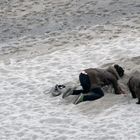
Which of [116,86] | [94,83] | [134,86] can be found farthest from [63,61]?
[134,86]

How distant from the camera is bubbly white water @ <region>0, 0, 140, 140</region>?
8766 millimetres

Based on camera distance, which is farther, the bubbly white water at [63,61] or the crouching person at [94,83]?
the crouching person at [94,83]

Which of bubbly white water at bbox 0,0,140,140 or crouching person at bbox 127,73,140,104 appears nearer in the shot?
bubbly white water at bbox 0,0,140,140

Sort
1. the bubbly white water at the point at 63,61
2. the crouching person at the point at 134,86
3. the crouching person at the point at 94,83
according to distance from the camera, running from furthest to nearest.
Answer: the crouching person at the point at 94,83 → the crouching person at the point at 134,86 → the bubbly white water at the point at 63,61

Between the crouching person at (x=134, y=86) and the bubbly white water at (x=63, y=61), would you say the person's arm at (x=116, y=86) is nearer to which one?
the bubbly white water at (x=63, y=61)

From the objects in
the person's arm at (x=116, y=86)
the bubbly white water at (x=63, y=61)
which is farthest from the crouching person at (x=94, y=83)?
the bubbly white water at (x=63, y=61)

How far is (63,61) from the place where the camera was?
40.0 ft

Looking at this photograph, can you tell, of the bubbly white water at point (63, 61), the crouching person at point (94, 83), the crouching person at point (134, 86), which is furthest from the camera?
the crouching person at point (94, 83)

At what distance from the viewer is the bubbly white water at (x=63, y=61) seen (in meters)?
8.77

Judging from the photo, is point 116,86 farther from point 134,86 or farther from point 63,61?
point 63,61

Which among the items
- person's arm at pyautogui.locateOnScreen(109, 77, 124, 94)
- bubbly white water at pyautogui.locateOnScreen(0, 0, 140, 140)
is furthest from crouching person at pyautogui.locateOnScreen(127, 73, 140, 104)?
person's arm at pyautogui.locateOnScreen(109, 77, 124, 94)

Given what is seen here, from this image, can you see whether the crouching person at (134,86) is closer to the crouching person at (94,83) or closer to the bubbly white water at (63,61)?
the bubbly white water at (63,61)

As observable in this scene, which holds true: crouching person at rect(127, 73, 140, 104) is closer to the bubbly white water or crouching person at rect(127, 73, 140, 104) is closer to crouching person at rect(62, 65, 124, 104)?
the bubbly white water

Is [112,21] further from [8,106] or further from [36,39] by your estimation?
[8,106]
